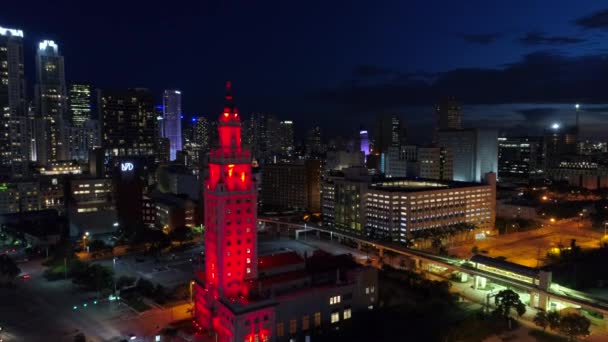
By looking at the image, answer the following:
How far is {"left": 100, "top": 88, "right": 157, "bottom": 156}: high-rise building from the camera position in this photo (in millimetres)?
148125

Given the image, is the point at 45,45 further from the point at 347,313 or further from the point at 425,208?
the point at 347,313

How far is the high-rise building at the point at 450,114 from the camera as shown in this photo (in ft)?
595

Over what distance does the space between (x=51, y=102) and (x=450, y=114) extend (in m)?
143

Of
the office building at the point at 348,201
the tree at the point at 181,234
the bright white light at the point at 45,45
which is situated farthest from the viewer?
the bright white light at the point at 45,45

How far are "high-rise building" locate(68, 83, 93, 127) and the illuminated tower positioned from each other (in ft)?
504

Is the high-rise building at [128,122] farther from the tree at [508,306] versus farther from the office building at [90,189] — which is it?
the tree at [508,306]

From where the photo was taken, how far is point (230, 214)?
38750 millimetres

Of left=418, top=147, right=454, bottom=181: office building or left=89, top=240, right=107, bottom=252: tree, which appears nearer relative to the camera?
left=89, top=240, right=107, bottom=252: tree

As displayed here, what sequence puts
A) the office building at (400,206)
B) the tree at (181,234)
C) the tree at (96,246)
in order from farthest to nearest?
the office building at (400,206) < the tree at (181,234) < the tree at (96,246)

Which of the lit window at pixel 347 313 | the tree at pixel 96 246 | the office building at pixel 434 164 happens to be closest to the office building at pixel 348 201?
the tree at pixel 96 246

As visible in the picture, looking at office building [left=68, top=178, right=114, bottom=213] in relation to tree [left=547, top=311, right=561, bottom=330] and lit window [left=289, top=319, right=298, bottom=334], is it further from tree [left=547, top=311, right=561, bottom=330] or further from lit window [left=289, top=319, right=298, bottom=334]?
tree [left=547, top=311, right=561, bottom=330]

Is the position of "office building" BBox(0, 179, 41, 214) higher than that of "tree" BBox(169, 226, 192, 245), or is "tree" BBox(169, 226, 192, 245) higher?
"office building" BBox(0, 179, 41, 214)

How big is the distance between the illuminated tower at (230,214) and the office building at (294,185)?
67428 millimetres

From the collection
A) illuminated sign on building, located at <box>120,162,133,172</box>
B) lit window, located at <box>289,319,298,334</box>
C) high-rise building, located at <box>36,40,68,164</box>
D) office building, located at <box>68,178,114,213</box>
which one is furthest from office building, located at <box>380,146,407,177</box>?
high-rise building, located at <box>36,40,68,164</box>
